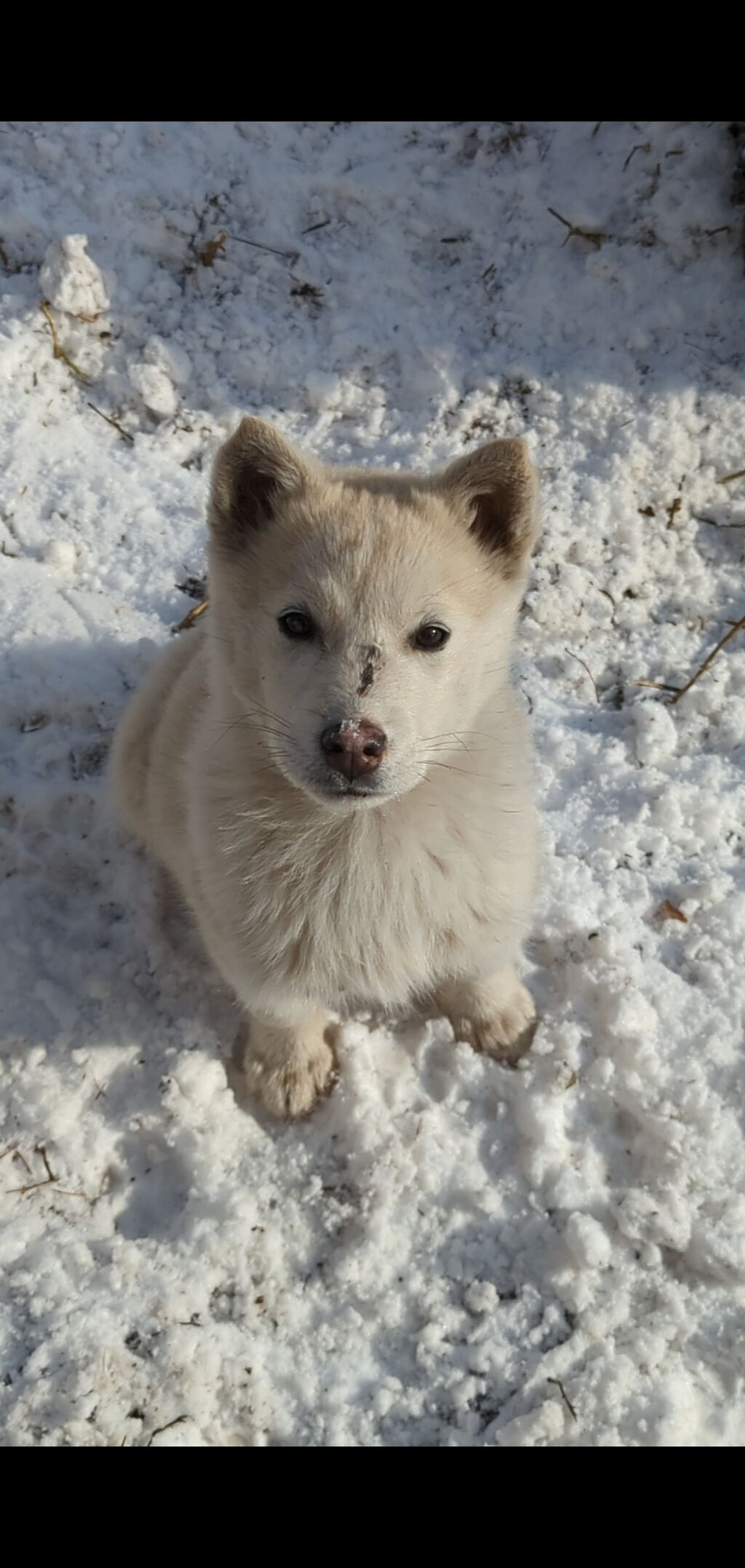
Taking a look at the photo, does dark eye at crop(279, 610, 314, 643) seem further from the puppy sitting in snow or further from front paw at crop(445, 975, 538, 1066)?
front paw at crop(445, 975, 538, 1066)

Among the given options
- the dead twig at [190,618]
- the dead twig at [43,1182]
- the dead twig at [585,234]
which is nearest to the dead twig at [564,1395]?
the dead twig at [43,1182]

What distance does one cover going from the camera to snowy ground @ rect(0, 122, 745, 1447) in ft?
8.15

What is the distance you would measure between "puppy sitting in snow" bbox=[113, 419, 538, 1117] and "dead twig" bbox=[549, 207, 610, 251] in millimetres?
2445

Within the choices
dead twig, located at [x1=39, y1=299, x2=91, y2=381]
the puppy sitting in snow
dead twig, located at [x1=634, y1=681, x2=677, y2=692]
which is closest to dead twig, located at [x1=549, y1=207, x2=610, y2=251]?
dead twig, located at [x1=634, y1=681, x2=677, y2=692]

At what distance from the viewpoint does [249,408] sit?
4.10 metres

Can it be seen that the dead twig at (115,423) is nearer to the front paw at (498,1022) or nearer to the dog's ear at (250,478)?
the dog's ear at (250,478)

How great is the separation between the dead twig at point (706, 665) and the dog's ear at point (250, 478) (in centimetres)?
190

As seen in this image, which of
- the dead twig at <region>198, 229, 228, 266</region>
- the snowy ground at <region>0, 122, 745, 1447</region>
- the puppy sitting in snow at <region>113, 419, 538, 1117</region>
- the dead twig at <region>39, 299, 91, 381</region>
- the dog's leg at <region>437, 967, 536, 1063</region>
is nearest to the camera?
the puppy sitting in snow at <region>113, 419, 538, 1117</region>

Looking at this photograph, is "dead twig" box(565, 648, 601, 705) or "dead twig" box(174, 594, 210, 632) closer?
"dead twig" box(565, 648, 601, 705)

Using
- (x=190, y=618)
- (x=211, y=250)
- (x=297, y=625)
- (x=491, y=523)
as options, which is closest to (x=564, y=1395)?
(x=297, y=625)

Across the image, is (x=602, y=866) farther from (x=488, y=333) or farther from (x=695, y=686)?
(x=488, y=333)

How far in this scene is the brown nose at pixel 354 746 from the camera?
1.87 m

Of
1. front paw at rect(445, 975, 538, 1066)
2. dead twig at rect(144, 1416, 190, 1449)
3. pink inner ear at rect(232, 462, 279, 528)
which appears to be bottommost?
dead twig at rect(144, 1416, 190, 1449)
